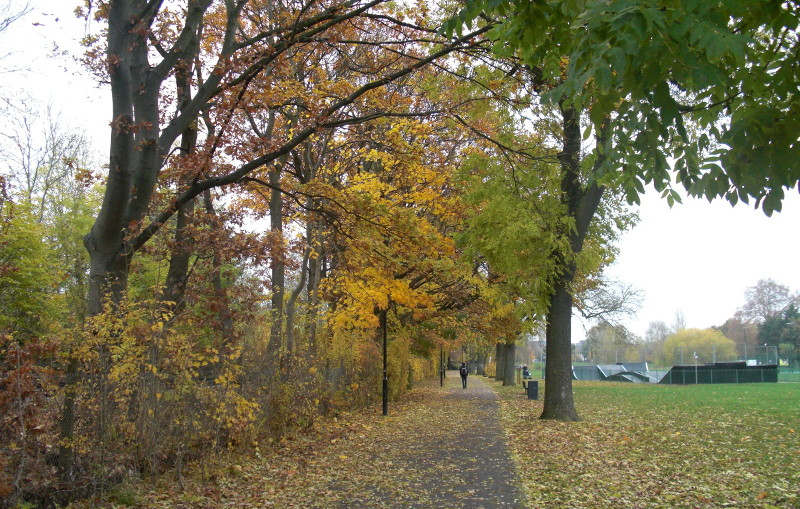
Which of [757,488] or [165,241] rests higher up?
[165,241]

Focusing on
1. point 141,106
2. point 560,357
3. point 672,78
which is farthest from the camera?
point 560,357

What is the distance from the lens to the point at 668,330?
11556 cm

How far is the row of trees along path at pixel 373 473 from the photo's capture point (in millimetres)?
7152

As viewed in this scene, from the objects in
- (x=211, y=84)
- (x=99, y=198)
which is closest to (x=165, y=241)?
(x=211, y=84)

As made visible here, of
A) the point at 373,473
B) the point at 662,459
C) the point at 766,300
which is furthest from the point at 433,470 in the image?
the point at 766,300

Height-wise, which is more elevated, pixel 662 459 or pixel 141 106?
pixel 141 106

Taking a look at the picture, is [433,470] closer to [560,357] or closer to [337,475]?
[337,475]

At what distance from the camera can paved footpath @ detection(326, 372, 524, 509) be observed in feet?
23.2

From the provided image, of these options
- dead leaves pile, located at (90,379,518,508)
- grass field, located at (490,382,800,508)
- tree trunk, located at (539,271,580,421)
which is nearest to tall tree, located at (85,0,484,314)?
dead leaves pile, located at (90,379,518,508)

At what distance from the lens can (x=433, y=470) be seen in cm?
891

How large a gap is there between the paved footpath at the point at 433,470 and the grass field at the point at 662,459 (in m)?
0.41

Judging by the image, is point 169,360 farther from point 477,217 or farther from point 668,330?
point 668,330

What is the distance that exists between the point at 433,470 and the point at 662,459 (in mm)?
3409

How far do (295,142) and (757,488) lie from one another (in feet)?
23.8
